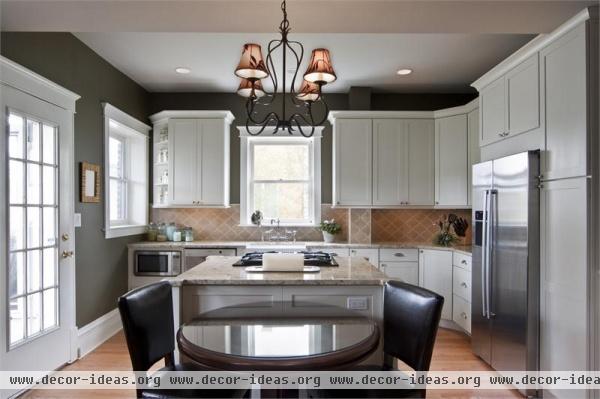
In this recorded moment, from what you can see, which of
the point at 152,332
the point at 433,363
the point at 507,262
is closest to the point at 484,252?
the point at 507,262

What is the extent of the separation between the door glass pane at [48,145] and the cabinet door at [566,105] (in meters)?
3.64

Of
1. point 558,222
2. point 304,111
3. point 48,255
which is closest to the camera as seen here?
point 558,222

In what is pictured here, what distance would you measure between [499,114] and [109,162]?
3806 mm

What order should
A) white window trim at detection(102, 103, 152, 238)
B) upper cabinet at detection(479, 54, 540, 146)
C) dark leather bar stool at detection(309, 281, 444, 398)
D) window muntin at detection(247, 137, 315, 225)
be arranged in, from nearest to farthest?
dark leather bar stool at detection(309, 281, 444, 398)
upper cabinet at detection(479, 54, 540, 146)
white window trim at detection(102, 103, 152, 238)
window muntin at detection(247, 137, 315, 225)

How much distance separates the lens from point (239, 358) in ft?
4.30

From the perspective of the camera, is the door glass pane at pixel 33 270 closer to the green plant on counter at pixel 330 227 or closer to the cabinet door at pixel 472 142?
the green plant on counter at pixel 330 227

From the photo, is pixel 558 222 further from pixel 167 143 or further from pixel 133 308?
pixel 167 143

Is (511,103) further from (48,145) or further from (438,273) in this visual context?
(48,145)

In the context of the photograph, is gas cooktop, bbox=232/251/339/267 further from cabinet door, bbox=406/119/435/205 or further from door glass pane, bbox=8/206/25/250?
cabinet door, bbox=406/119/435/205

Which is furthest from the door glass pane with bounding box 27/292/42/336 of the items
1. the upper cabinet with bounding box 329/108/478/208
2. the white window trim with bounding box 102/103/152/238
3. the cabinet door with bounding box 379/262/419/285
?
the cabinet door with bounding box 379/262/419/285

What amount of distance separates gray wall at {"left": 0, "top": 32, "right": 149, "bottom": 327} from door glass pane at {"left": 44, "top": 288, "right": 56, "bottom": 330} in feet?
1.01

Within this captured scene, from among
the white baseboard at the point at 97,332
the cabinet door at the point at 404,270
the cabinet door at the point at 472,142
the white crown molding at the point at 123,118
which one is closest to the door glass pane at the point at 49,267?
the white baseboard at the point at 97,332

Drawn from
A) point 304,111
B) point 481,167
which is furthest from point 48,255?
point 481,167

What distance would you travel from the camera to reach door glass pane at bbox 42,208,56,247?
274 cm
